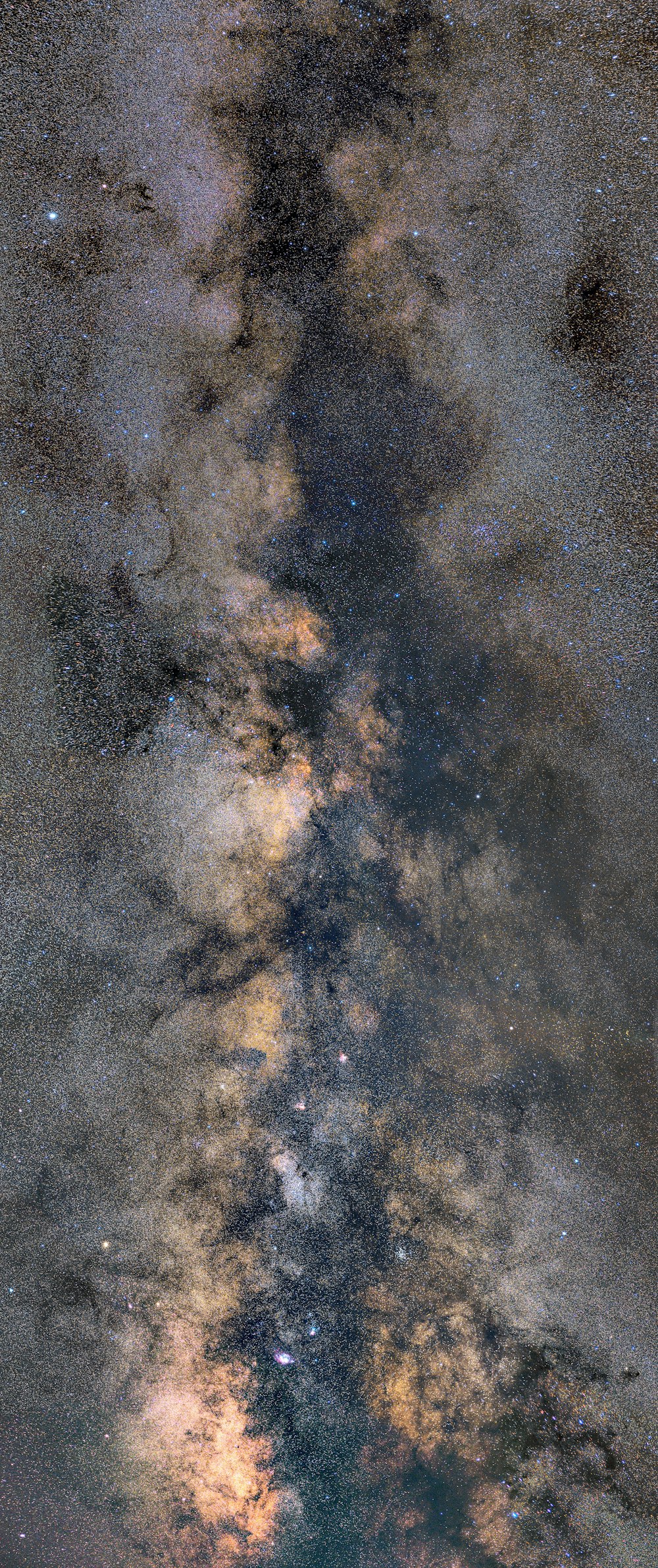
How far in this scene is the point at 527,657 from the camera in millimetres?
5723

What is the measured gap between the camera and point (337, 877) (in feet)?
18.6

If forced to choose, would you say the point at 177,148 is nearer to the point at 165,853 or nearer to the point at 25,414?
the point at 25,414

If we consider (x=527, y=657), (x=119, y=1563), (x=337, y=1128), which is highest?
(x=527, y=657)

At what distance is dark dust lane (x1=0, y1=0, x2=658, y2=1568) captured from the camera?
18.2ft

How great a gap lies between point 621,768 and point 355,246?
3307 mm

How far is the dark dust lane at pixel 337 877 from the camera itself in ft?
18.2

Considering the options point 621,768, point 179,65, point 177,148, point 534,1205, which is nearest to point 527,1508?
point 534,1205

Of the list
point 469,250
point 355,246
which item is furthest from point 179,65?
point 469,250

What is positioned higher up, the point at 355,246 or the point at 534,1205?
the point at 355,246

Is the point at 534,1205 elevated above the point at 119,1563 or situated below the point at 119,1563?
above

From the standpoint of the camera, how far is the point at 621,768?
5.73m

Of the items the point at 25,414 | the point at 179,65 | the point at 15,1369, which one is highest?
the point at 179,65

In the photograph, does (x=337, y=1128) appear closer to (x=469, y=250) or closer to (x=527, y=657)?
(x=527, y=657)

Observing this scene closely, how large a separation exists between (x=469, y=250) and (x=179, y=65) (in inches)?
73.9
